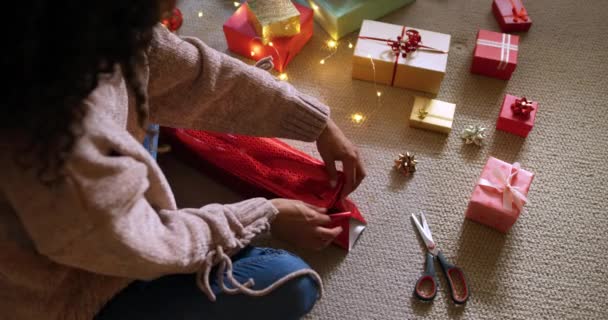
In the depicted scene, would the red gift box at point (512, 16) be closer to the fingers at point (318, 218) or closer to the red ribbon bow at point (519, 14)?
the red ribbon bow at point (519, 14)

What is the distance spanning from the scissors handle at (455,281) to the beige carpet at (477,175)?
0.8 inches

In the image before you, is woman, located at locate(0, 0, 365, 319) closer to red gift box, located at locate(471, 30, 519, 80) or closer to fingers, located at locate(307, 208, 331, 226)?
fingers, located at locate(307, 208, 331, 226)

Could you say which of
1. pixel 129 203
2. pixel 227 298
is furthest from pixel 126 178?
pixel 227 298

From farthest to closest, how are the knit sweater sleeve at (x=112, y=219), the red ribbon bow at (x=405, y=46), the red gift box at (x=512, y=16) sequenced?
the red gift box at (x=512, y=16) < the red ribbon bow at (x=405, y=46) < the knit sweater sleeve at (x=112, y=219)

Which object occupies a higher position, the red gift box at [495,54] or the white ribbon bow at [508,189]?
the red gift box at [495,54]

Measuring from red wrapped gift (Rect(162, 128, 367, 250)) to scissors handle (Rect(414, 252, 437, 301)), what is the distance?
14 cm

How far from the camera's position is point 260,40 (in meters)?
1.15

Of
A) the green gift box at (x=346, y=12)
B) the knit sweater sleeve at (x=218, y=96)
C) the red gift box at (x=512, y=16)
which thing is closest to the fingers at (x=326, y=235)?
the knit sweater sleeve at (x=218, y=96)

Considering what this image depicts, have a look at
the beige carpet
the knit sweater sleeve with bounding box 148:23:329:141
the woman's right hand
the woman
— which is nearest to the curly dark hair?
the woman

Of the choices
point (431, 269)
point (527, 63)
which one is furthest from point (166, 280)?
point (527, 63)

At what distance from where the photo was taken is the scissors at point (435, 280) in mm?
894

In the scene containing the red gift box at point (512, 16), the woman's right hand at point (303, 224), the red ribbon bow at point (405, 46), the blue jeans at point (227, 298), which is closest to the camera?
the blue jeans at point (227, 298)

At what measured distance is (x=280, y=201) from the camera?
844mm

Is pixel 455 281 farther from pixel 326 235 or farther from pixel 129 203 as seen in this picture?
pixel 129 203
